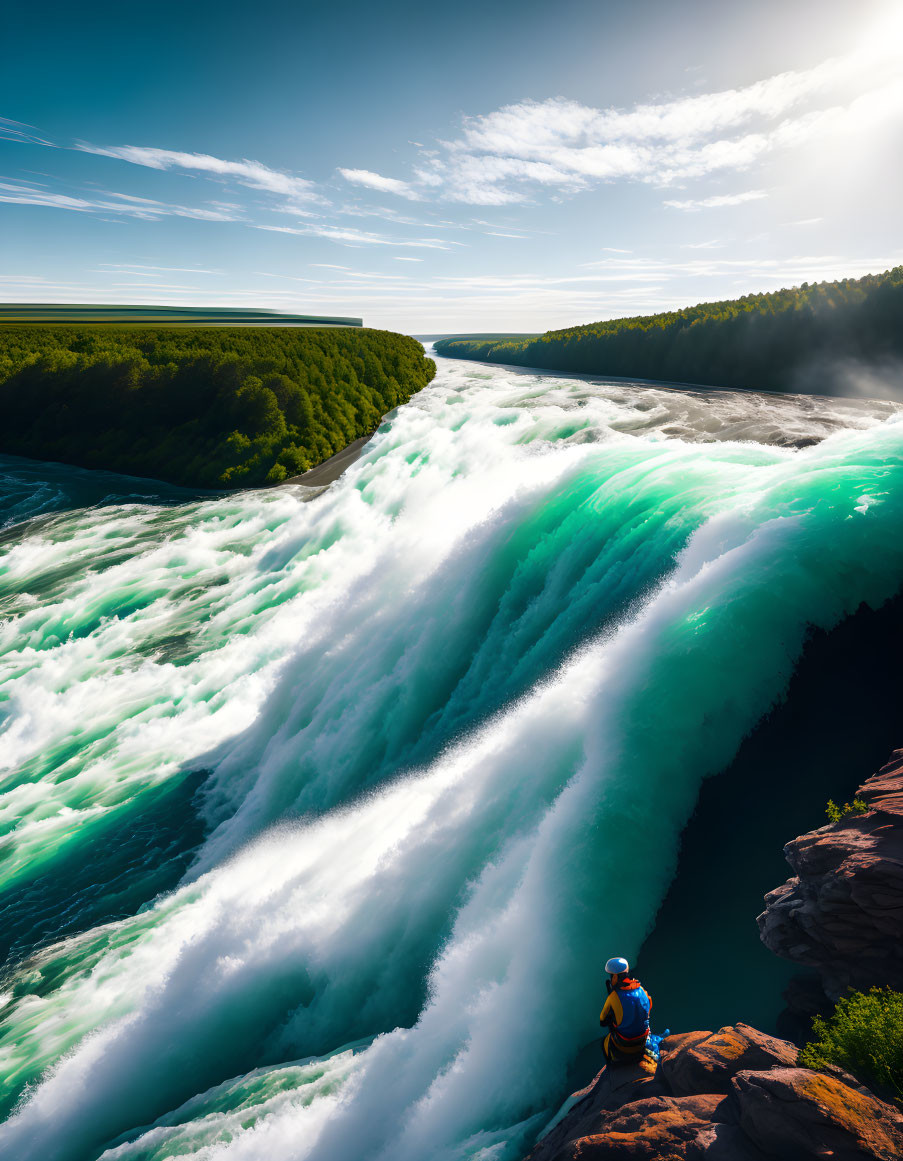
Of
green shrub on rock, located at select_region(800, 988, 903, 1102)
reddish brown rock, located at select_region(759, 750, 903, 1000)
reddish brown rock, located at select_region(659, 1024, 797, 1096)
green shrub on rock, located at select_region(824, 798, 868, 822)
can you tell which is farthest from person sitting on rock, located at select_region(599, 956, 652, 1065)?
green shrub on rock, located at select_region(824, 798, 868, 822)

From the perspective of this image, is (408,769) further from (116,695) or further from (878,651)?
(116,695)

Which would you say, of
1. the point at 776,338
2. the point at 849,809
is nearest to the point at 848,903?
the point at 849,809

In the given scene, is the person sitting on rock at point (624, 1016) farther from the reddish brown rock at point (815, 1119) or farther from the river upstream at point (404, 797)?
the river upstream at point (404, 797)

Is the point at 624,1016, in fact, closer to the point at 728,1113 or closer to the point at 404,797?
the point at 728,1113

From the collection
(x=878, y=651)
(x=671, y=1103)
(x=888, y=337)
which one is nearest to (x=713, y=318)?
(x=888, y=337)

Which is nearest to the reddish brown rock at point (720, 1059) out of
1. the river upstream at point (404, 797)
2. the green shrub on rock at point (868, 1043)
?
the green shrub on rock at point (868, 1043)

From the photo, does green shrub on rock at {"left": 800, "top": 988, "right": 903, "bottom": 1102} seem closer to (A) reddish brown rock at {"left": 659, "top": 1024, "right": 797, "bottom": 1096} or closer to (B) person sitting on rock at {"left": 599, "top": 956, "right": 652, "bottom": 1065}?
(A) reddish brown rock at {"left": 659, "top": 1024, "right": 797, "bottom": 1096}
